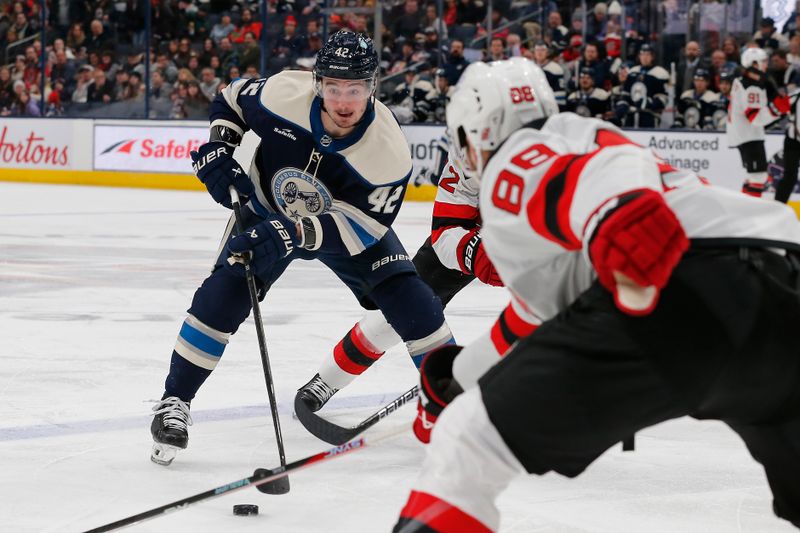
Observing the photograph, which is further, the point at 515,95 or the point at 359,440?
the point at 359,440

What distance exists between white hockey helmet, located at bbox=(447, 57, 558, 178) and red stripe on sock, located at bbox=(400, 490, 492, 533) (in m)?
0.50

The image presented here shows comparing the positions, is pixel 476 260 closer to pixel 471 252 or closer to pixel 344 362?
pixel 471 252

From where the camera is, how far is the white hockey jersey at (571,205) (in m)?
1.58

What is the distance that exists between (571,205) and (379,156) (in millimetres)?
1596

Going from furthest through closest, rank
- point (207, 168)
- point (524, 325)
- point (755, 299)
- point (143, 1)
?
point (143, 1) → point (207, 168) → point (524, 325) → point (755, 299)

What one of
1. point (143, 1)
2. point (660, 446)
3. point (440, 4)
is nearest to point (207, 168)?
point (660, 446)

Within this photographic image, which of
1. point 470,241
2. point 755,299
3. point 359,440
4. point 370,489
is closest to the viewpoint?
point 755,299

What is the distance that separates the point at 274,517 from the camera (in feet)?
8.42

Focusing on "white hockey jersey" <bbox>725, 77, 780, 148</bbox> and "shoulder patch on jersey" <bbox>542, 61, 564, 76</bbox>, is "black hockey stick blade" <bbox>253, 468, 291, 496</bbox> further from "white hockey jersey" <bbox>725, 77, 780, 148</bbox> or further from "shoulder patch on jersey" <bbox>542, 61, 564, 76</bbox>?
"shoulder patch on jersey" <bbox>542, 61, 564, 76</bbox>

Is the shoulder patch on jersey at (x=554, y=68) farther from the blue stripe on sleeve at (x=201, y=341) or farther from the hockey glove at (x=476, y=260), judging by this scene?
the blue stripe on sleeve at (x=201, y=341)

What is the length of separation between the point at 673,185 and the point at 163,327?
3.48 m

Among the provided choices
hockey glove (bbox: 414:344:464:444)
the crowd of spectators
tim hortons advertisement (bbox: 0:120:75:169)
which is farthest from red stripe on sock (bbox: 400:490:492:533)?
tim hortons advertisement (bbox: 0:120:75:169)

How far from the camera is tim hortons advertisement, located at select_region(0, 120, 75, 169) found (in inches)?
537

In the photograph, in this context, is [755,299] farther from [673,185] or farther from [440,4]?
[440,4]
